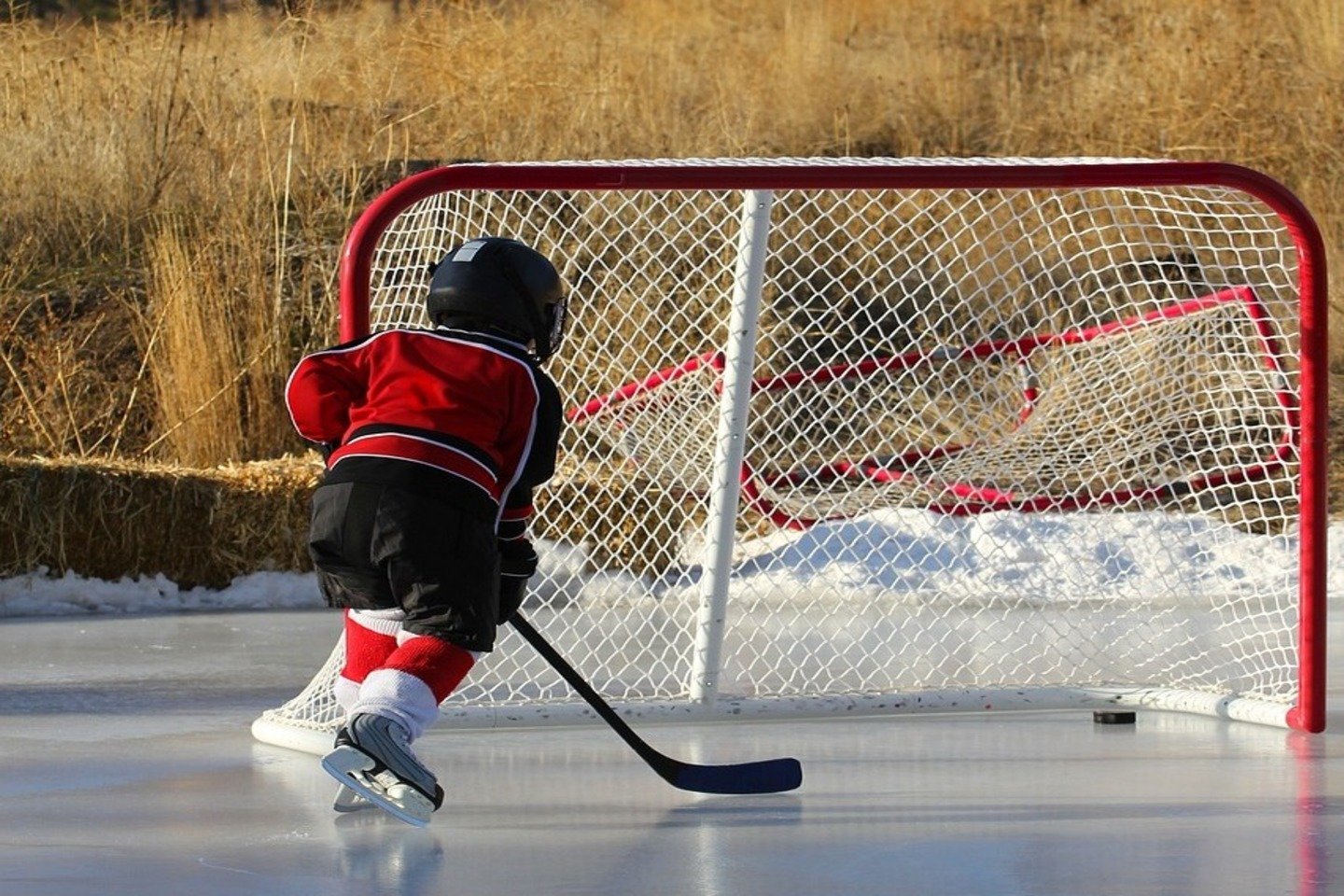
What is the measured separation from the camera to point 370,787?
118 inches

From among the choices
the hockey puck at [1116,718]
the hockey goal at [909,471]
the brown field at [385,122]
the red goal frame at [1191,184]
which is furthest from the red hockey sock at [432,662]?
the brown field at [385,122]

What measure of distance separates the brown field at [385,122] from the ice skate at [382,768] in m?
4.68

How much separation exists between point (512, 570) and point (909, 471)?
2.74 meters

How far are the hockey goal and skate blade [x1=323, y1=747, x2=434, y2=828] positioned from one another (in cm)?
91

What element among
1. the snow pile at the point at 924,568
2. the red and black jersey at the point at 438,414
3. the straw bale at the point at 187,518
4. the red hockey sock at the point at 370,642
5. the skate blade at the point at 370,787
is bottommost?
the snow pile at the point at 924,568

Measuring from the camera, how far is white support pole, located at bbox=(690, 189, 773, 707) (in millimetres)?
4348

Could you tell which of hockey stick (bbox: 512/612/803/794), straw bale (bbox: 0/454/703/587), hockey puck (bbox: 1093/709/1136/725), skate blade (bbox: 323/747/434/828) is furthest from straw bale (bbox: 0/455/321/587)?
skate blade (bbox: 323/747/434/828)

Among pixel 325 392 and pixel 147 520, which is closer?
pixel 325 392

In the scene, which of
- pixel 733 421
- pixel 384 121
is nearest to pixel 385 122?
pixel 384 121

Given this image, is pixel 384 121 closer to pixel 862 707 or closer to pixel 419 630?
pixel 862 707

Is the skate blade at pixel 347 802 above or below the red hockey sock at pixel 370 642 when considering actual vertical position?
below

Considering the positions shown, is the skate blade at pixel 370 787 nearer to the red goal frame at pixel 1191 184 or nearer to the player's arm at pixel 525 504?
the player's arm at pixel 525 504

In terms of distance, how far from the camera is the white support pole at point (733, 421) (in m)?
4.35

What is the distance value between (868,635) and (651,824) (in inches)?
94.6
